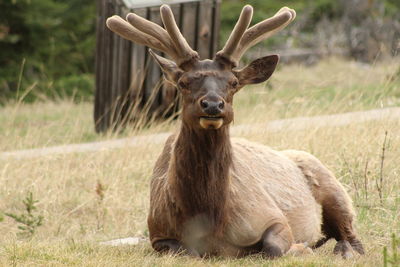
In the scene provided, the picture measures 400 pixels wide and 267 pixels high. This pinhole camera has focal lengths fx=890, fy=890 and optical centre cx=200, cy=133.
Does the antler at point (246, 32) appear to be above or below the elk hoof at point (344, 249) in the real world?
above

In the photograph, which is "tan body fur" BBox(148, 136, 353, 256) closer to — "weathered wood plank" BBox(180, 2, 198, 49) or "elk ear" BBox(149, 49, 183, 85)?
"elk ear" BBox(149, 49, 183, 85)

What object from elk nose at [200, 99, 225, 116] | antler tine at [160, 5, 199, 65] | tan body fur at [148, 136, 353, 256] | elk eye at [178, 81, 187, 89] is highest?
antler tine at [160, 5, 199, 65]

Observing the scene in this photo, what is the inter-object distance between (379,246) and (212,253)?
5.27 feet

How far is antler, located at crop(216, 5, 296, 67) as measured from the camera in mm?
6641

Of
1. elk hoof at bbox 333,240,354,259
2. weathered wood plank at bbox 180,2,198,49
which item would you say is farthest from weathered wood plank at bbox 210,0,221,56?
elk hoof at bbox 333,240,354,259

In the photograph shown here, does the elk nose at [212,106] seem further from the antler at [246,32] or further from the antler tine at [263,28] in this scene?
the antler tine at [263,28]

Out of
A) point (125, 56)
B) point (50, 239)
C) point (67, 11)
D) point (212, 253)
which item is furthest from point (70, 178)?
point (67, 11)

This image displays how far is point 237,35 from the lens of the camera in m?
6.71

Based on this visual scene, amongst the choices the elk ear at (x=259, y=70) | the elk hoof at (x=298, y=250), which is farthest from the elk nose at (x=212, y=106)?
the elk hoof at (x=298, y=250)

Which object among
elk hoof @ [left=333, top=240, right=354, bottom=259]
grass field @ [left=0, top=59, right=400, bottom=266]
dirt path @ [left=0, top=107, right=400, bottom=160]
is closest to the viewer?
grass field @ [left=0, top=59, right=400, bottom=266]

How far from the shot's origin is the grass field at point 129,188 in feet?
21.7

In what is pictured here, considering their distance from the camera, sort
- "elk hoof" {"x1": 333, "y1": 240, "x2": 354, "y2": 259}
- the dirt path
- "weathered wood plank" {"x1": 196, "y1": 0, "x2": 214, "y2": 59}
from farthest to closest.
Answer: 1. "weathered wood plank" {"x1": 196, "y1": 0, "x2": 214, "y2": 59}
2. the dirt path
3. "elk hoof" {"x1": 333, "y1": 240, "x2": 354, "y2": 259}

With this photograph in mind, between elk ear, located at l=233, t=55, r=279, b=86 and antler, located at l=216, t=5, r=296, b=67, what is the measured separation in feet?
0.42

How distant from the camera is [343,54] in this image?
70.4ft
